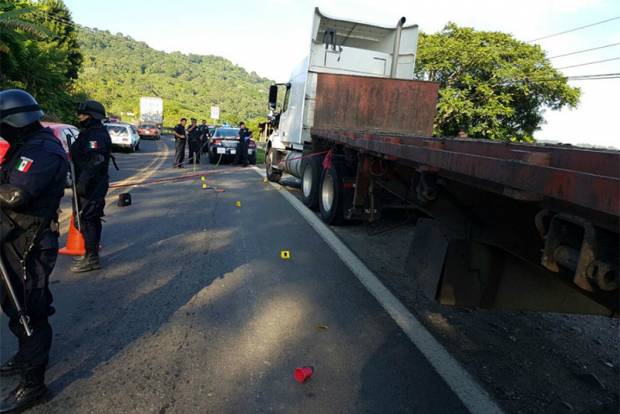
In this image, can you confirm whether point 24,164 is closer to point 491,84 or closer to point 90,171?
point 90,171

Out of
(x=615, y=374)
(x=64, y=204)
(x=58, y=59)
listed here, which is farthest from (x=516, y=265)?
(x=58, y=59)

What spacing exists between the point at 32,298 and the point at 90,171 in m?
2.33

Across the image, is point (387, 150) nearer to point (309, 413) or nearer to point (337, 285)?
point (337, 285)

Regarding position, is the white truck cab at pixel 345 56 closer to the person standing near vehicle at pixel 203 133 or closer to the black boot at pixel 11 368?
the black boot at pixel 11 368

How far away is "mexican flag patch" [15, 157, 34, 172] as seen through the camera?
2.56 meters

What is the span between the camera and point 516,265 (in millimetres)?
2898

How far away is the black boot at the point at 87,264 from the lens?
4.73 meters

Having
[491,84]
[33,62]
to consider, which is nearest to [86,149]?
[33,62]

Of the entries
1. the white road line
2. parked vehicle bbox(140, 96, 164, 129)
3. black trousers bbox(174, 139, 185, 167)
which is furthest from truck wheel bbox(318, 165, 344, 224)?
parked vehicle bbox(140, 96, 164, 129)

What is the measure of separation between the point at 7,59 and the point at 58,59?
457 centimetres

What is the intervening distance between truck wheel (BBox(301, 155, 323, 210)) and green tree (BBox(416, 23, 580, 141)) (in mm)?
16186

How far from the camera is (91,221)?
Result: 191 inches

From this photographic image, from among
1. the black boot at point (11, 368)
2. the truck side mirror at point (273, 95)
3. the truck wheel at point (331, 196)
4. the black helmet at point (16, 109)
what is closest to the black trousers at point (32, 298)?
the black boot at point (11, 368)

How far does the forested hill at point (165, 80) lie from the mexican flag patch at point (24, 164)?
62955mm
